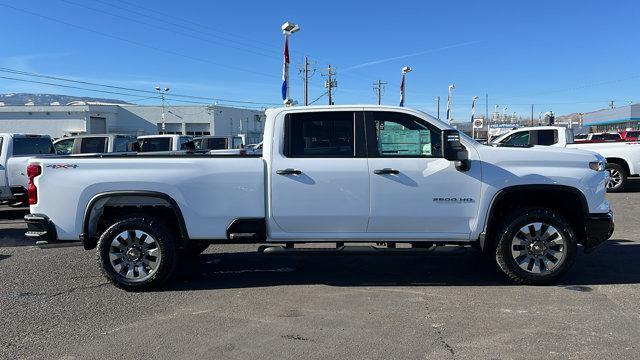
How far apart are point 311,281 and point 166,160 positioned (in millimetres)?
2185

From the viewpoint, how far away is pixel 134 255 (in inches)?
229

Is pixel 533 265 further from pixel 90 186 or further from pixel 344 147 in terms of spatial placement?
pixel 90 186

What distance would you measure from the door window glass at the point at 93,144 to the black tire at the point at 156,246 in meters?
10.8

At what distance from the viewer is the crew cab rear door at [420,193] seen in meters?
5.64

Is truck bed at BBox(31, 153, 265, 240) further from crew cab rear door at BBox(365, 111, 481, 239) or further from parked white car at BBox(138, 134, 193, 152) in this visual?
parked white car at BBox(138, 134, 193, 152)

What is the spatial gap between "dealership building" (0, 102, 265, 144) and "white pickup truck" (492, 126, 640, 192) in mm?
42712

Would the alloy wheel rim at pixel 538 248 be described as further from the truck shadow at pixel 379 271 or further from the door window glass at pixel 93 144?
the door window glass at pixel 93 144

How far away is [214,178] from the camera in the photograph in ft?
18.5

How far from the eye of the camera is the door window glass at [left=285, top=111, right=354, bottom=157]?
5.77 metres

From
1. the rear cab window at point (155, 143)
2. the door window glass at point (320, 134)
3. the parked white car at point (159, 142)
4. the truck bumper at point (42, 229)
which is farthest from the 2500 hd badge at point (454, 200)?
the rear cab window at point (155, 143)

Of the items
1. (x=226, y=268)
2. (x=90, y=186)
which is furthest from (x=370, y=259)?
(x=90, y=186)

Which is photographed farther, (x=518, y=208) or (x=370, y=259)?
(x=370, y=259)

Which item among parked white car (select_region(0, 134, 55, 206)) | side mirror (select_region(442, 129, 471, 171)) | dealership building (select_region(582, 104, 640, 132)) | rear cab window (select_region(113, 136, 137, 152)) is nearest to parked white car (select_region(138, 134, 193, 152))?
rear cab window (select_region(113, 136, 137, 152))

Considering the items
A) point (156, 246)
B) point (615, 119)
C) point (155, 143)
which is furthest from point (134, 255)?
point (615, 119)
